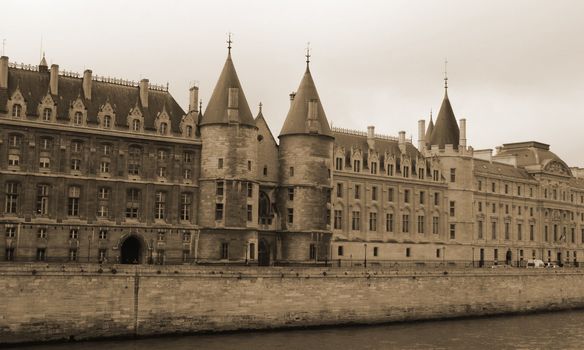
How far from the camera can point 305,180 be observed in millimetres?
71750

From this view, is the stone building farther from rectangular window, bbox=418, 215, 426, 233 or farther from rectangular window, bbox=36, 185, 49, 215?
rectangular window, bbox=418, 215, 426, 233

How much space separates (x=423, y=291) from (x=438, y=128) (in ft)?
92.8

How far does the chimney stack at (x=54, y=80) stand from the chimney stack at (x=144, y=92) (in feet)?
22.2

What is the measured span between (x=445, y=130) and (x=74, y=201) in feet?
144

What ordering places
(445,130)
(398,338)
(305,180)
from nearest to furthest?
(398,338) < (305,180) < (445,130)

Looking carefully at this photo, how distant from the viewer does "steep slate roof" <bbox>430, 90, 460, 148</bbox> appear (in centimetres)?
9088

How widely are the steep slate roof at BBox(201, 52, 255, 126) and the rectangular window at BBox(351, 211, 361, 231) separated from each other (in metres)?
18.7

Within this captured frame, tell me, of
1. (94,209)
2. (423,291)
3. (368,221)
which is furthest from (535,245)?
(94,209)

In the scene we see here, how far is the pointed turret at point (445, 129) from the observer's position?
9088cm

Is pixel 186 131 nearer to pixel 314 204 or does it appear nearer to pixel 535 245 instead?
pixel 314 204

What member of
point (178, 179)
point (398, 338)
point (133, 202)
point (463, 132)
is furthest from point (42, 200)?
point (463, 132)

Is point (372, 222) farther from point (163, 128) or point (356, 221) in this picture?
point (163, 128)

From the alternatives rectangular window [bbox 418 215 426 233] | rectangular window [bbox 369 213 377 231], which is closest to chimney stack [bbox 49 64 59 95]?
rectangular window [bbox 369 213 377 231]

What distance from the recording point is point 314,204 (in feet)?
236
